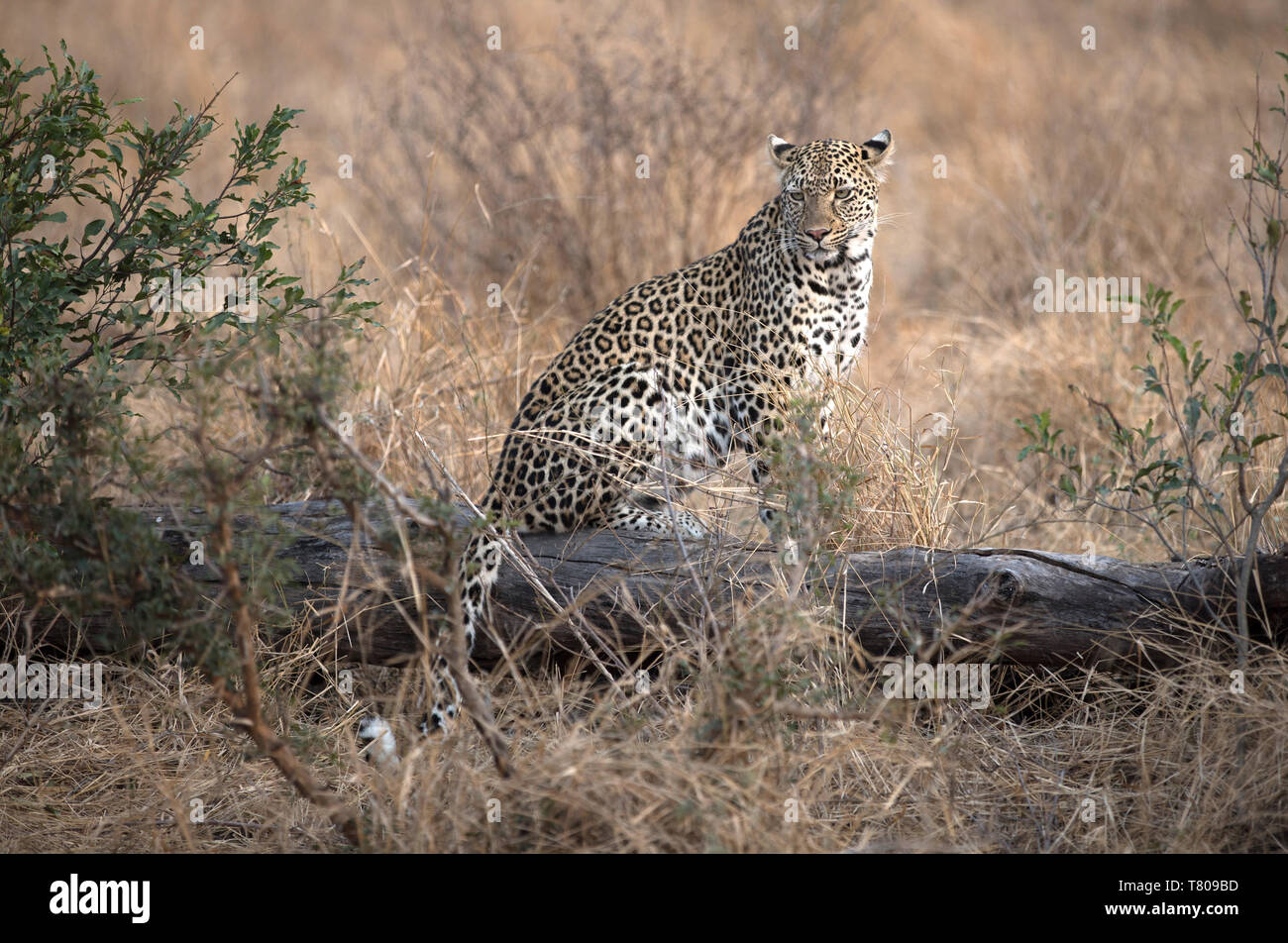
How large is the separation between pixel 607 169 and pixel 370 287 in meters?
1.86

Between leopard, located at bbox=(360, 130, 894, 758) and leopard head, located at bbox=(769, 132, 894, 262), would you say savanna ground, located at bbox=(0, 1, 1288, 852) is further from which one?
leopard head, located at bbox=(769, 132, 894, 262)

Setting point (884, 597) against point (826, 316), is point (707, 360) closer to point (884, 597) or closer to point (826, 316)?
point (826, 316)

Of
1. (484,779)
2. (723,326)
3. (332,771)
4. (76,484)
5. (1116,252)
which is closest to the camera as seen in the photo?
(76,484)

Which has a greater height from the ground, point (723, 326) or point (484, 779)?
point (723, 326)

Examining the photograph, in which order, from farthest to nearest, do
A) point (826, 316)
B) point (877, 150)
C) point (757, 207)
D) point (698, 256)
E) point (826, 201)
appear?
point (757, 207)
point (698, 256)
point (877, 150)
point (826, 316)
point (826, 201)

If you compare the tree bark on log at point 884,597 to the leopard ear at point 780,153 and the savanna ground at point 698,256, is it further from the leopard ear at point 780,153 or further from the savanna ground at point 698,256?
the leopard ear at point 780,153

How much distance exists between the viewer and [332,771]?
13.6ft

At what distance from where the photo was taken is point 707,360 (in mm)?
5523

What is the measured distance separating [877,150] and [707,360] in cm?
139

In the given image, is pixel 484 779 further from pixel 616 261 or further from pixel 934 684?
pixel 616 261

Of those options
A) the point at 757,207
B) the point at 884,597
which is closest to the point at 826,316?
the point at 884,597

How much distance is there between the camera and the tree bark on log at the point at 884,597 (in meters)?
4.12

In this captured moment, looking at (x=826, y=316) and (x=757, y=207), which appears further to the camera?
(x=757, y=207)
